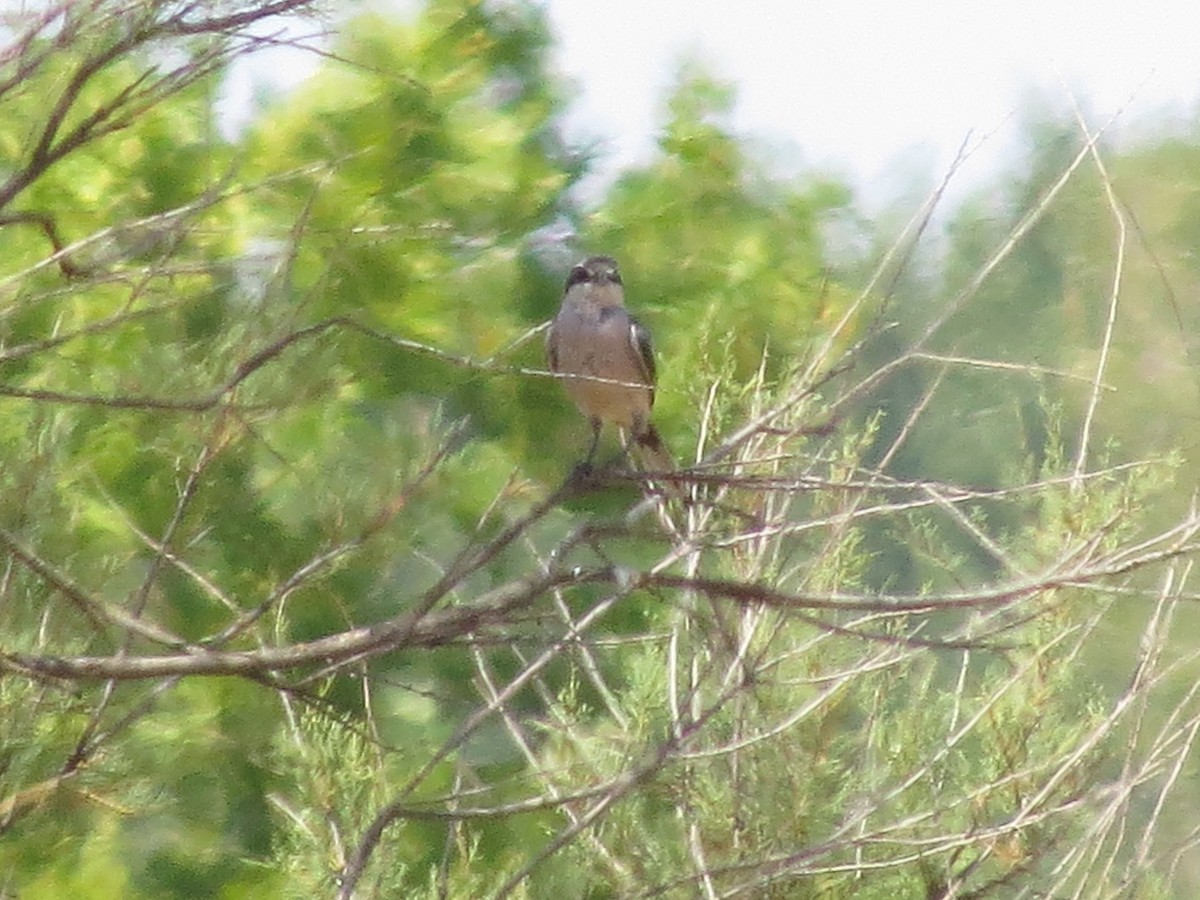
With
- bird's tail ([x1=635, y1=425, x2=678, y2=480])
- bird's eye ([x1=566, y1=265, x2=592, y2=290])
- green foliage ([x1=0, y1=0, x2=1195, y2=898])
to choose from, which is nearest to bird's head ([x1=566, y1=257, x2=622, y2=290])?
bird's eye ([x1=566, y1=265, x2=592, y2=290])

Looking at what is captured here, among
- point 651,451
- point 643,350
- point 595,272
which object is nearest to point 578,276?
point 595,272

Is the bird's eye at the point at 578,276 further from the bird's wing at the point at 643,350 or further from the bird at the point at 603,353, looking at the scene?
the bird's wing at the point at 643,350

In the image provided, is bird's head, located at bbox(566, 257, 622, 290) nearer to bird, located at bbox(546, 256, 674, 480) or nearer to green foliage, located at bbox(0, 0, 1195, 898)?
bird, located at bbox(546, 256, 674, 480)

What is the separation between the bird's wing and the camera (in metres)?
4.95

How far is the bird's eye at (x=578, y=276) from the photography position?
508 centimetres

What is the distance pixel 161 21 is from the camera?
8.57 feet

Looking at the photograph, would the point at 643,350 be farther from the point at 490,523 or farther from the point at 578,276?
the point at 490,523

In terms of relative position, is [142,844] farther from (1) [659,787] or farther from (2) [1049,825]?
(2) [1049,825]

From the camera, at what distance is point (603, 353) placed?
488cm

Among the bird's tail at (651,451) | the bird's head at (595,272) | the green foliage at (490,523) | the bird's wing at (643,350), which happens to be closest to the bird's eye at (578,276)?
the bird's head at (595,272)

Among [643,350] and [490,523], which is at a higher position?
[643,350]

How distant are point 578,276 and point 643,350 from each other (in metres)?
0.35

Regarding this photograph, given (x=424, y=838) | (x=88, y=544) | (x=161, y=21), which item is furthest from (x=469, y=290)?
(x=161, y=21)

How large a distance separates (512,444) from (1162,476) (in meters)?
3.39
